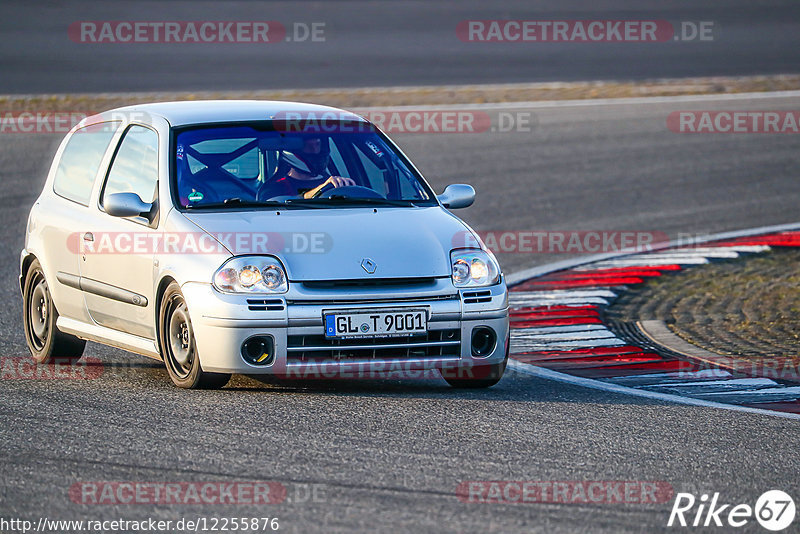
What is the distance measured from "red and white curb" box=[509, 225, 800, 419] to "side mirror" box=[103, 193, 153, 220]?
7.95 ft

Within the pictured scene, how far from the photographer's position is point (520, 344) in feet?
30.6

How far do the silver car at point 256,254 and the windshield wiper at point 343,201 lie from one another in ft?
0.04

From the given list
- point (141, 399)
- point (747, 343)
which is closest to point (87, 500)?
point (141, 399)

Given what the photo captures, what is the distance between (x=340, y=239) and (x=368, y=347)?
593 millimetres

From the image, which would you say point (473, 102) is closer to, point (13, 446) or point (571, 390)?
point (571, 390)

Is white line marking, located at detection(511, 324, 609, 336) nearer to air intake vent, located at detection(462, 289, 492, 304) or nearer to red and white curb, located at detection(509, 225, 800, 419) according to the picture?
red and white curb, located at detection(509, 225, 800, 419)

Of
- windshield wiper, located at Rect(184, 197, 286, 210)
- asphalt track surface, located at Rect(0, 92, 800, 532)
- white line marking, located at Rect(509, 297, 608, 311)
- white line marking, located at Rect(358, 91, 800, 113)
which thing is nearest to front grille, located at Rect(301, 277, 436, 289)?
asphalt track surface, located at Rect(0, 92, 800, 532)

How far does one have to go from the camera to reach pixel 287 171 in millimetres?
7992

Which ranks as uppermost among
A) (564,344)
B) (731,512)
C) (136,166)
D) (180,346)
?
(136,166)

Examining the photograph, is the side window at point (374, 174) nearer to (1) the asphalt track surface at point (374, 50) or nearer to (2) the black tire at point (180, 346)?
(2) the black tire at point (180, 346)

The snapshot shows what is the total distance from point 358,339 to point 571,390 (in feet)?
4.43

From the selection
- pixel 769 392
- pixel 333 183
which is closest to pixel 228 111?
pixel 333 183

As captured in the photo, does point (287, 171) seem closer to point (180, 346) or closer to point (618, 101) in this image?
point (180, 346)

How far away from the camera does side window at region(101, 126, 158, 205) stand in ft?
25.9
